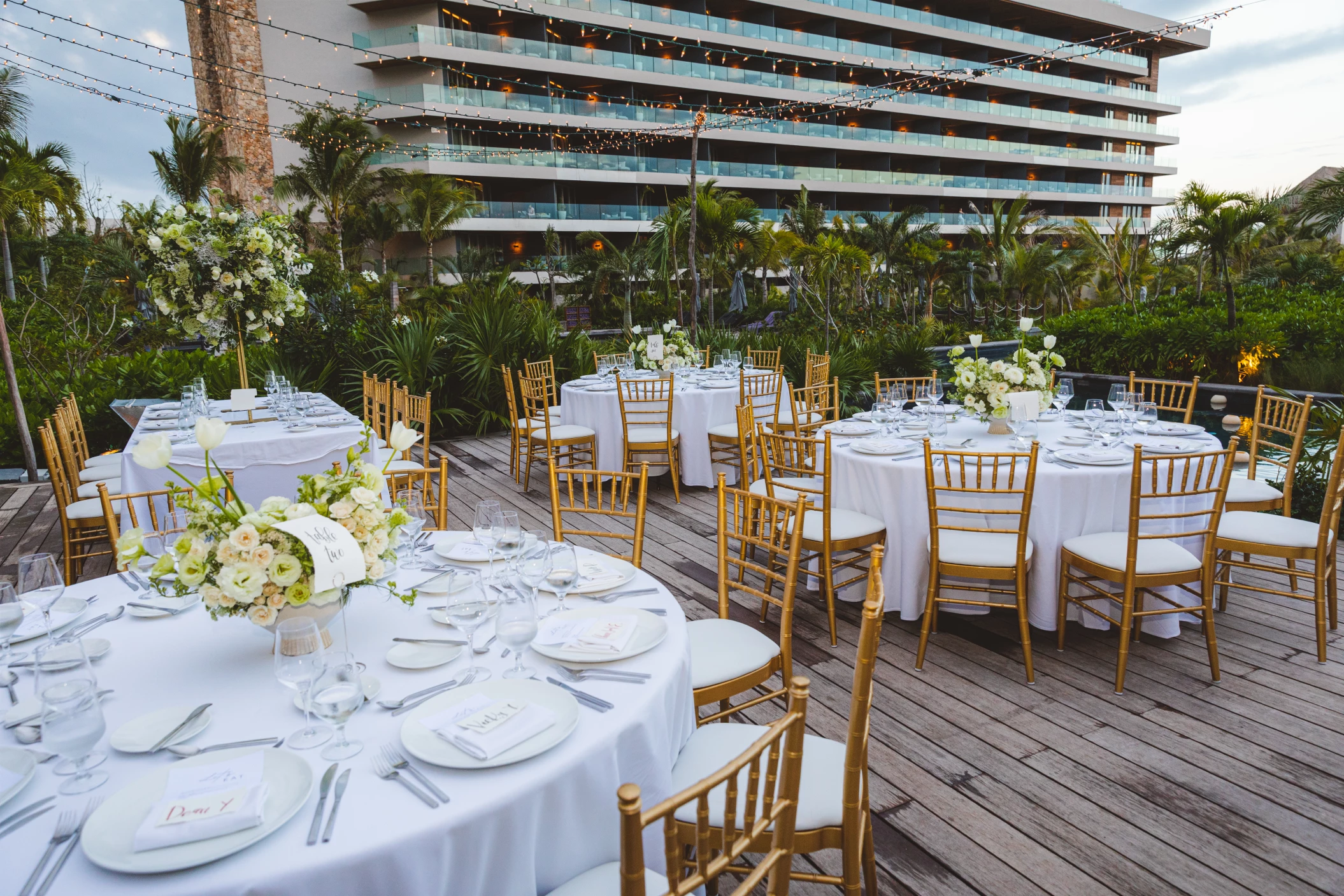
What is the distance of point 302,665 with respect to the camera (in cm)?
136

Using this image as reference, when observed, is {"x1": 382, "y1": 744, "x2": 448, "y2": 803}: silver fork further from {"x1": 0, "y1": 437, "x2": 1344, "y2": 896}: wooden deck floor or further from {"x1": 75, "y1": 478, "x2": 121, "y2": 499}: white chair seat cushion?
{"x1": 75, "y1": 478, "x2": 121, "y2": 499}: white chair seat cushion

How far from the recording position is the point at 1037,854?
219 cm

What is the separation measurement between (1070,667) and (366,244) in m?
26.3

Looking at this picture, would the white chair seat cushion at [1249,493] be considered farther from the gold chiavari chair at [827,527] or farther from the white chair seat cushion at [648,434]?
the white chair seat cushion at [648,434]

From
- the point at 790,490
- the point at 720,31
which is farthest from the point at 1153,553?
the point at 720,31

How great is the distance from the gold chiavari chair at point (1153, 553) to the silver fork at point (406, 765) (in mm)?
2691

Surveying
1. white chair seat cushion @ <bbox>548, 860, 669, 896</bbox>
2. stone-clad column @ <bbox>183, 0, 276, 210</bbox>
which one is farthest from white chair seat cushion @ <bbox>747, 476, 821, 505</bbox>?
stone-clad column @ <bbox>183, 0, 276, 210</bbox>

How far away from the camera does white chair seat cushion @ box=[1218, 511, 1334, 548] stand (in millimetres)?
3275

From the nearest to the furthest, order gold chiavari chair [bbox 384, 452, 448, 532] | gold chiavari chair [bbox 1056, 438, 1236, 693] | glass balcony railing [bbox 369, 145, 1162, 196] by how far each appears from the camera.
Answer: gold chiavari chair [bbox 1056, 438, 1236, 693]
gold chiavari chair [bbox 384, 452, 448, 532]
glass balcony railing [bbox 369, 145, 1162, 196]

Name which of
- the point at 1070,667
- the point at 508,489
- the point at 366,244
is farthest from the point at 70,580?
the point at 366,244

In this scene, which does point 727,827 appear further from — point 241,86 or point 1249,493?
point 241,86

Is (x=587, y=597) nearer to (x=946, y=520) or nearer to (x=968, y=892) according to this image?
(x=968, y=892)

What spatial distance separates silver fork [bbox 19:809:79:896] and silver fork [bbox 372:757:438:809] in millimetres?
442

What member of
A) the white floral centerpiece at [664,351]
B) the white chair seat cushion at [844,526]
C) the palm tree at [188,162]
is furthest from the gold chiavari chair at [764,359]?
the palm tree at [188,162]
